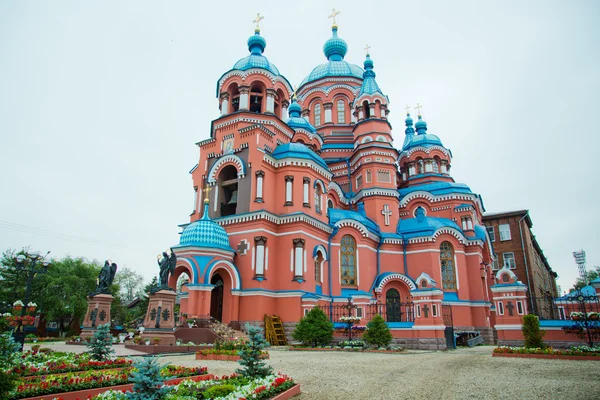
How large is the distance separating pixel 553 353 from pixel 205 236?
40.6 feet

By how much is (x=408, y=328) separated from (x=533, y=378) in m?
7.84

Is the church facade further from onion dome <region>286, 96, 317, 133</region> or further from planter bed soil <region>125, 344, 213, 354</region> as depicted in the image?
planter bed soil <region>125, 344, 213, 354</region>

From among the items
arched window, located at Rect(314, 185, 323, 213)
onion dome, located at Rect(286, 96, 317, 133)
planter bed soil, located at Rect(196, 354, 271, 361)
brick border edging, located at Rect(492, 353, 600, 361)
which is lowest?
planter bed soil, located at Rect(196, 354, 271, 361)

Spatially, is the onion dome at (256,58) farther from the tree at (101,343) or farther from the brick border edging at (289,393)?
the brick border edging at (289,393)

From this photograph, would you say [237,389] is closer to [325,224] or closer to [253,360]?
[253,360]

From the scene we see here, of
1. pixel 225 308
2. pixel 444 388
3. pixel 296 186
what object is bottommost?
pixel 444 388

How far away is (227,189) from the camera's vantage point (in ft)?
69.8

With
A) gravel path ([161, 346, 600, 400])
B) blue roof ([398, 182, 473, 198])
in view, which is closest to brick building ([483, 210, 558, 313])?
blue roof ([398, 182, 473, 198])

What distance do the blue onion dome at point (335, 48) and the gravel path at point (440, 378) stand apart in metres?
25.6

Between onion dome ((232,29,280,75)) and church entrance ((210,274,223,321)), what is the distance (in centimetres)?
1032

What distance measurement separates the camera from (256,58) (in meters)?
21.7

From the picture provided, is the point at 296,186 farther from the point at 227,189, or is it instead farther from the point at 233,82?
the point at 233,82

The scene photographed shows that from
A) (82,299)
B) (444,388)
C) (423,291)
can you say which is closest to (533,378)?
(444,388)

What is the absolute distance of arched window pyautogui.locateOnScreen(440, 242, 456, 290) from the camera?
71.5 feet
